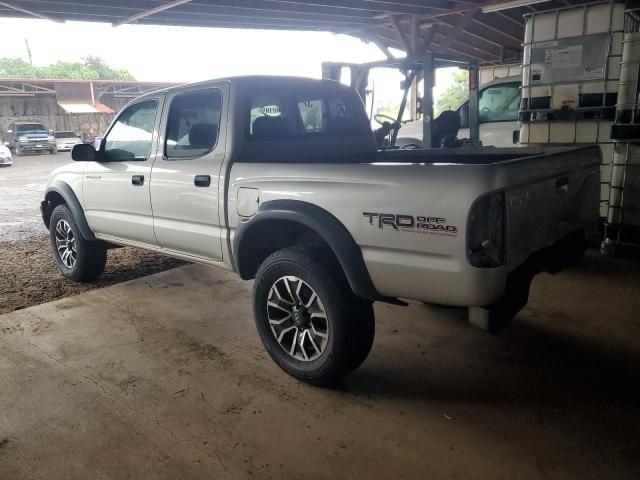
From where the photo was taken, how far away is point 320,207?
2691mm

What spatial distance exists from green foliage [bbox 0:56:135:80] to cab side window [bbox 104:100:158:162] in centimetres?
3756

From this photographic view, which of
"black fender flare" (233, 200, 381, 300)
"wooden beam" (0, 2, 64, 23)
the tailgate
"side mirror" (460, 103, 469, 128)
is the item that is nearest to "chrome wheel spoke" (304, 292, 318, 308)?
"black fender flare" (233, 200, 381, 300)

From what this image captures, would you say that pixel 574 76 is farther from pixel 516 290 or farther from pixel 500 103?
pixel 516 290

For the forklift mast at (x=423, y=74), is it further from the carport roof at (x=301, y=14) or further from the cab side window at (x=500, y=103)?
the carport roof at (x=301, y=14)

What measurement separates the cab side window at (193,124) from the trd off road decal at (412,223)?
4.70 ft

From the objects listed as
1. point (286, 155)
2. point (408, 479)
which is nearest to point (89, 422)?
point (408, 479)

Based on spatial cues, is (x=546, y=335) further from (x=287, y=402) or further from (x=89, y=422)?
(x=89, y=422)

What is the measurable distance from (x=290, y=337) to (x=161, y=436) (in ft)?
2.92

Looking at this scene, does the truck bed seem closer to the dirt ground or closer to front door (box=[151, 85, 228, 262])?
front door (box=[151, 85, 228, 262])

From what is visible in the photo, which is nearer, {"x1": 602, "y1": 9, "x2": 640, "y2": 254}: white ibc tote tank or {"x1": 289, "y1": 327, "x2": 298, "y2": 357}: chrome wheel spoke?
{"x1": 289, "y1": 327, "x2": 298, "y2": 357}: chrome wheel spoke

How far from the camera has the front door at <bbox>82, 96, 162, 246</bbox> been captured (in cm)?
389

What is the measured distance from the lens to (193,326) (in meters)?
3.84

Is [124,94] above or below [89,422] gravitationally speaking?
above

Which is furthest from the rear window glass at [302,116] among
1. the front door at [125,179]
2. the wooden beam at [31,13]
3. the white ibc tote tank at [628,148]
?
the wooden beam at [31,13]
